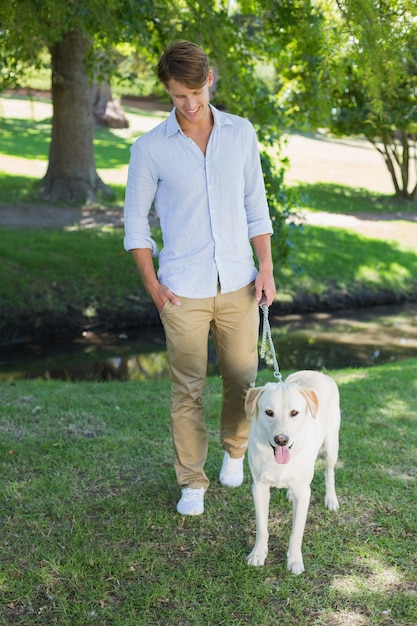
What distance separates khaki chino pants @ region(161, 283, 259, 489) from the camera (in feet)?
13.1

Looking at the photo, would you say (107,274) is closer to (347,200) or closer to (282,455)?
(282,455)

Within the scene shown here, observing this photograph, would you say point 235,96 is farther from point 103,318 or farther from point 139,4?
point 103,318

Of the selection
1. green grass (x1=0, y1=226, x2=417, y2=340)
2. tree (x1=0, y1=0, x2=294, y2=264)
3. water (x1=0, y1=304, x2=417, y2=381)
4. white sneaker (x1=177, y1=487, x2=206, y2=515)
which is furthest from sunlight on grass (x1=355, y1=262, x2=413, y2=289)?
white sneaker (x1=177, y1=487, x2=206, y2=515)

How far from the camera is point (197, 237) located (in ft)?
12.8

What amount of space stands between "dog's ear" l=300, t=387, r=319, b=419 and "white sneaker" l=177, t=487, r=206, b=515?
0.97 meters

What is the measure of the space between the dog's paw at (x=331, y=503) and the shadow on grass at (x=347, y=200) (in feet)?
46.7

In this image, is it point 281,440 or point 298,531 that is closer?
point 281,440

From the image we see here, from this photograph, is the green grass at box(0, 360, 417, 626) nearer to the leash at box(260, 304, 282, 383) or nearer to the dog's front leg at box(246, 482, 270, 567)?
the dog's front leg at box(246, 482, 270, 567)

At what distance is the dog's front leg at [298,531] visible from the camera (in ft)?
11.9

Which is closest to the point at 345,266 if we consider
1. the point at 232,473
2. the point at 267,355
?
the point at 267,355

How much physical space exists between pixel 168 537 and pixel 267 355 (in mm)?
5139

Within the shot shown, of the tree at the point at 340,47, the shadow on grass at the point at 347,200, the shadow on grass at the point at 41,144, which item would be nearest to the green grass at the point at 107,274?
the tree at the point at 340,47

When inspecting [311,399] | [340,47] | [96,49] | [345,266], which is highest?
[96,49]

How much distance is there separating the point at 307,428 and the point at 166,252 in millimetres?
1191
